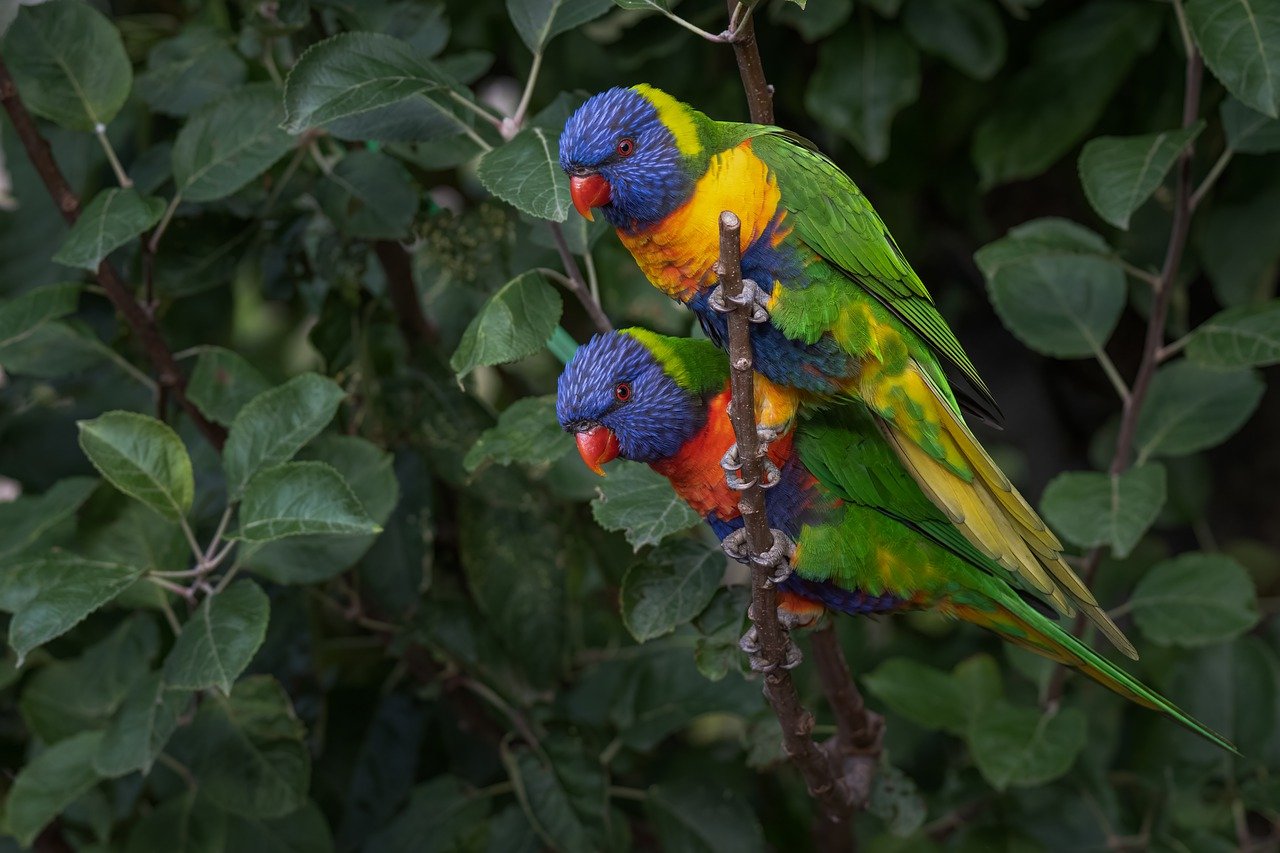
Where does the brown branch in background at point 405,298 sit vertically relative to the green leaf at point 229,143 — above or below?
below

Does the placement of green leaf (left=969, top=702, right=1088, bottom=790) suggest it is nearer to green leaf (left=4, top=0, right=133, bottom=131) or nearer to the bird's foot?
the bird's foot

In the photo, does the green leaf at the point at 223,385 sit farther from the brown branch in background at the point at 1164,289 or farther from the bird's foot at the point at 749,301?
the brown branch in background at the point at 1164,289

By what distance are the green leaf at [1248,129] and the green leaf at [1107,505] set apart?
495 mm

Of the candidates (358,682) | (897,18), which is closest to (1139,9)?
(897,18)

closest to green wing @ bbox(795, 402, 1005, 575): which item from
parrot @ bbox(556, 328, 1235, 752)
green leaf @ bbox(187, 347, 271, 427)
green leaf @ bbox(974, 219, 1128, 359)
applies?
parrot @ bbox(556, 328, 1235, 752)

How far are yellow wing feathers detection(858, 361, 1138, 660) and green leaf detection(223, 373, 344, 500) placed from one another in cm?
71

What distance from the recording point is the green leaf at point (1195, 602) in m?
1.92

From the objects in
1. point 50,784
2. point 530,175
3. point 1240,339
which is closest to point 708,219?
point 530,175

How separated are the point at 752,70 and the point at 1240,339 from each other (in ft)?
3.06

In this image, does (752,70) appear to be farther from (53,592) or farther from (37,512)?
(37,512)

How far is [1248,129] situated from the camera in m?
1.79

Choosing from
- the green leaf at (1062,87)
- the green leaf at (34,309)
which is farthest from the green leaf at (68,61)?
the green leaf at (1062,87)

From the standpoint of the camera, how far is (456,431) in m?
2.06

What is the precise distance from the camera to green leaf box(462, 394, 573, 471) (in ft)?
5.09
